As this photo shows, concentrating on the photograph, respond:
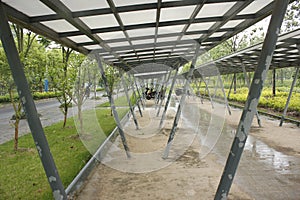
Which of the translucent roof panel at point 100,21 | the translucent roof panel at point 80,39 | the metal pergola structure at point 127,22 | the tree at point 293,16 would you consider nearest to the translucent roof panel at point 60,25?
the metal pergola structure at point 127,22

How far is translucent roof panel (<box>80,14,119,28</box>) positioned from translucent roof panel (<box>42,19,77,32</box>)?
9.1 inches

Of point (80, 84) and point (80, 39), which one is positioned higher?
point (80, 39)

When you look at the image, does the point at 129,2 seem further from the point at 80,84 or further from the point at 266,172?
the point at 80,84

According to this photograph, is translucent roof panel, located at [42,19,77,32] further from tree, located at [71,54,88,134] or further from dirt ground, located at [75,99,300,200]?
tree, located at [71,54,88,134]

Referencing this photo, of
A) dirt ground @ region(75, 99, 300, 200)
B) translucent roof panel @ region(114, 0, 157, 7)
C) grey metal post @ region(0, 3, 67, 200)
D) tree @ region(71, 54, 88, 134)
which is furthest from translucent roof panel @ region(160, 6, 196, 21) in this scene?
tree @ region(71, 54, 88, 134)

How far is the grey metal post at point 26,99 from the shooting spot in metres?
2.16

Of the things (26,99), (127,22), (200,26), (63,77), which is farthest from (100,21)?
(63,77)

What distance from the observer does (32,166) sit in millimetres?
5176

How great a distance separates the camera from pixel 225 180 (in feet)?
7.57

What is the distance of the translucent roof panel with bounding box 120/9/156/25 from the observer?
3.06 meters

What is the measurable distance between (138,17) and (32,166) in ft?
Result: 13.0

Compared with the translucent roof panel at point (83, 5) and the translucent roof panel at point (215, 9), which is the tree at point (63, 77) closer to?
the translucent roof panel at point (83, 5)

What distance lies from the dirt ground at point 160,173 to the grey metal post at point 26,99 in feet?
5.86

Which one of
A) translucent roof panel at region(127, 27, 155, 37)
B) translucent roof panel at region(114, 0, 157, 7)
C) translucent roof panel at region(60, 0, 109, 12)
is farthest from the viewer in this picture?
translucent roof panel at region(127, 27, 155, 37)
